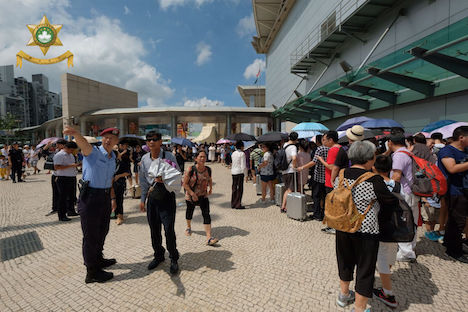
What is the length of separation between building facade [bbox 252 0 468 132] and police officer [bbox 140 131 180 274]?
23.8 feet

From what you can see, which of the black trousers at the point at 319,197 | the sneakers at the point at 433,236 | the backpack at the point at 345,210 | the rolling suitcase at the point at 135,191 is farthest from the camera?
the rolling suitcase at the point at 135,191

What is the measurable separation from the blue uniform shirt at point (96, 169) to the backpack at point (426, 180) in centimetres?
419

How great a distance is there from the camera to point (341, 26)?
1265cm

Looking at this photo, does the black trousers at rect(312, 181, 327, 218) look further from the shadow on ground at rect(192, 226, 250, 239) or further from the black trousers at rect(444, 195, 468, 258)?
the black trousers at rect(444, 195, 468, 258)

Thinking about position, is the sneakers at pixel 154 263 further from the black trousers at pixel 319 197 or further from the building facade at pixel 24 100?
the building facade at pixel 24 100

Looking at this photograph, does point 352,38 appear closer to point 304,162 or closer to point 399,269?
point 304,162

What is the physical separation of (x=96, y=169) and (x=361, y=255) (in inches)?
129

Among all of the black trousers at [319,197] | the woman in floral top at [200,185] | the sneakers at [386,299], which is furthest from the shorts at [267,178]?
the sneakers at [386,299]

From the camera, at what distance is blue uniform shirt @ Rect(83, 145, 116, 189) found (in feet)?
9.78

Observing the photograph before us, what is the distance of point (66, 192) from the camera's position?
18.6ft

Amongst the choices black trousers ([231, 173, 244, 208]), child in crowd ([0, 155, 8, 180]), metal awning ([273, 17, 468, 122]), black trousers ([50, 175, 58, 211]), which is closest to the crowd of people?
black trousers ([50, 175, 58, 211])

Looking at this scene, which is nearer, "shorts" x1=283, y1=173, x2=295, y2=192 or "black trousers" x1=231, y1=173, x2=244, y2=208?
"shorts" x1=283, y1=173, x2=295, y2=192

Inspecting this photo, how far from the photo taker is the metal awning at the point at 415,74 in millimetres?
5734

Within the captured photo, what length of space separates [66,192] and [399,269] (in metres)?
7.07
